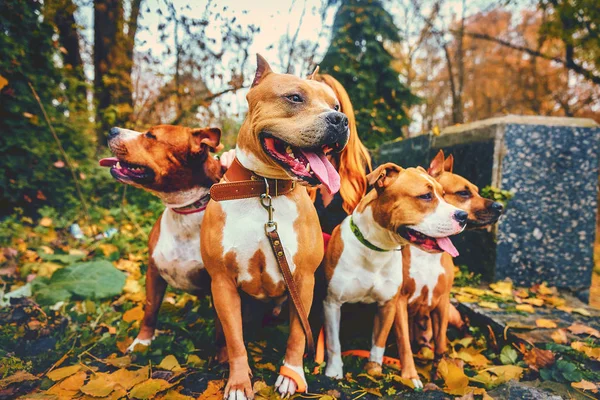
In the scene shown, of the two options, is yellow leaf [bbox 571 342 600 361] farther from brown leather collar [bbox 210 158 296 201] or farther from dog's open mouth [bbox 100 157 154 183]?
dog's open mouth [bbox 100 157 154 183]

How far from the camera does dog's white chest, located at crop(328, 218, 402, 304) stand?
2.42 metres

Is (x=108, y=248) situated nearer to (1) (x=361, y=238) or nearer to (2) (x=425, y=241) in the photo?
(1) (x=361, y=238)

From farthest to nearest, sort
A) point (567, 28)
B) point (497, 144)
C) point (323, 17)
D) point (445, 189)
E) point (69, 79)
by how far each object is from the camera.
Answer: point (567, 28), point (323, 17), point (69, 79), point (497, 144), point (445, 189)

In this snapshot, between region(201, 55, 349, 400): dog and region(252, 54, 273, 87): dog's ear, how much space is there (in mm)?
70

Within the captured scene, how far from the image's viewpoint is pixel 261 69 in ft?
7.19

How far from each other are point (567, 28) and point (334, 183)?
845 centimetres

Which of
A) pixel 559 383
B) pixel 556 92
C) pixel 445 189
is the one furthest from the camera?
pixel 556 92

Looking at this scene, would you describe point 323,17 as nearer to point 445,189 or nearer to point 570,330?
point 445,189

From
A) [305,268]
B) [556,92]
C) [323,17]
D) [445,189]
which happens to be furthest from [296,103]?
[556,92]

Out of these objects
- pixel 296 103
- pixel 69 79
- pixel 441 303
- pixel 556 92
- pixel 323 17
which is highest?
pixel 556 92

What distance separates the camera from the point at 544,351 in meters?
2.65

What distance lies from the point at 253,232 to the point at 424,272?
1387mm

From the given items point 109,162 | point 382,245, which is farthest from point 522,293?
point 109,162

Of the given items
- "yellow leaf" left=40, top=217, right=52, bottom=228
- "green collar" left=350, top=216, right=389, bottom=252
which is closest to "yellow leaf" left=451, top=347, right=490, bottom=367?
"green collar" left=350, top=216, right=389, bottom=252
